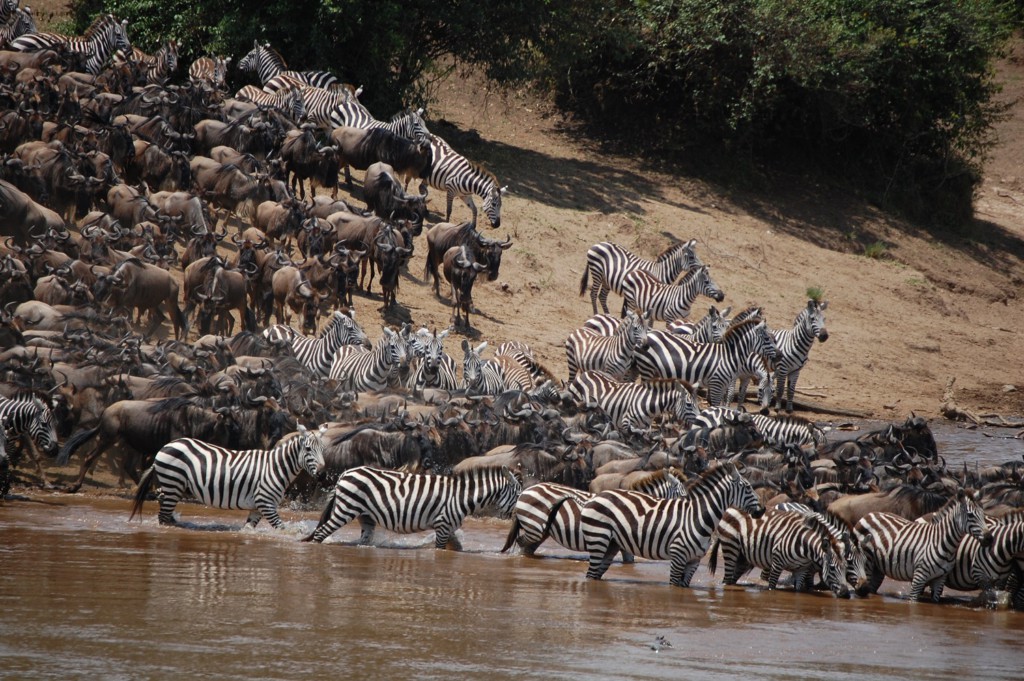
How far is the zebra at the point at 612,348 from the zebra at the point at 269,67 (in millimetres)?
11142

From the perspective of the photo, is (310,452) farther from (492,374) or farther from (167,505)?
(492,374)

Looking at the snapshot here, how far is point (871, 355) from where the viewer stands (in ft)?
80.2

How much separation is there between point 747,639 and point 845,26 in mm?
25107

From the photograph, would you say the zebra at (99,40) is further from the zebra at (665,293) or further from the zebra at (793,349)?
the zebra at (793,349)

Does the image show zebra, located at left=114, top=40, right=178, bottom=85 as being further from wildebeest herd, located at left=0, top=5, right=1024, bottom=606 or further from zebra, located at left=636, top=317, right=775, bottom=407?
zebra, located at left=636, top=317, right=775, bottom=407

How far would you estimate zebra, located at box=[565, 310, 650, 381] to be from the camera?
64.2 ft

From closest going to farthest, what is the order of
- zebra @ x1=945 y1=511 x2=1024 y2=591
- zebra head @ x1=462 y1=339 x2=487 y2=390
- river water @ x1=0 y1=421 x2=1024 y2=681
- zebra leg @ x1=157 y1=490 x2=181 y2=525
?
river water @ x1=0 y1=421 x2=1024 y2=681, zebra @ x1=945 y1=511 x2=1024 y2=591, zebra leg @ x1=157 y1=490 x2=181 y2=525, zebra head @ x1=462 y1=339 x2=487 y2=390

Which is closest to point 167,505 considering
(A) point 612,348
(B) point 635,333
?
(A) point 612,348

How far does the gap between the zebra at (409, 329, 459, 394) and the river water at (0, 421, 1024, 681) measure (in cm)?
506

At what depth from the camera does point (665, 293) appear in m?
22.7

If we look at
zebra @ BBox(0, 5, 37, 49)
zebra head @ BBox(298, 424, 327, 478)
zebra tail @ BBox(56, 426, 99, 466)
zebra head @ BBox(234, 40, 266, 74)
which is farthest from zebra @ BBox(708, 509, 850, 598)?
zebra @ BBox(0, 5, 37, 49)

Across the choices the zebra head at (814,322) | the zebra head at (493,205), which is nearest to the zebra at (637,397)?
the zebra head at (814,322)

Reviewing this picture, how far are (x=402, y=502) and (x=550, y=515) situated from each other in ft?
4.53

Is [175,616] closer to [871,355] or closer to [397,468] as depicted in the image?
[397,468]
